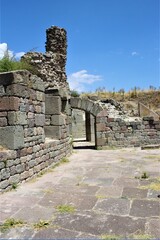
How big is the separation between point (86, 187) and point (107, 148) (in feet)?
23.2

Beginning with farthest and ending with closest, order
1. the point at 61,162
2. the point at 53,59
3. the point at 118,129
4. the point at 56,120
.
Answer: the point at 53,59
the point at 118,129
the point at 56,120
the point at 61,162

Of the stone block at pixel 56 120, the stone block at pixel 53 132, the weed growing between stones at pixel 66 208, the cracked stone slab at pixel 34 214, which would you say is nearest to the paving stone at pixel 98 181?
the weed growing between stones at pixel 66 208

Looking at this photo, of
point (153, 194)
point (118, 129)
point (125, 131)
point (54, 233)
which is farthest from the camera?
point (125, 131)

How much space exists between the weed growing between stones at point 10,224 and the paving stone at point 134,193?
185cm

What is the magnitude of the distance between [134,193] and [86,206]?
1025 millimetres

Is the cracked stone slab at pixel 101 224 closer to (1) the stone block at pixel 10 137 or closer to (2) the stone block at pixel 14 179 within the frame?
(2) the stone block at pixel 14 179

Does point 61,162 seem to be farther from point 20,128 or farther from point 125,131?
point 125,131

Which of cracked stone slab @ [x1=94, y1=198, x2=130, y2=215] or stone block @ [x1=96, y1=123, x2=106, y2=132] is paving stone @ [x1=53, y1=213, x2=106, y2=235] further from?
stone block @ [x1=96, y1=123, x2=106, y2=132]

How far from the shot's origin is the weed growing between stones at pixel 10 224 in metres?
3.33

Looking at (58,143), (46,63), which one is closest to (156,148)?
(58,143)

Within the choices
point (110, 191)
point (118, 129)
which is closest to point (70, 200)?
point (110, 191)

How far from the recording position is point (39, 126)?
265 inches

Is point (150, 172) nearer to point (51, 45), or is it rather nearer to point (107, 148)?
point (107, 148)

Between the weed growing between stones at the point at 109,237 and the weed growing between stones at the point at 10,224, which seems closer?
the weed growing between stones at the point at 109,237
